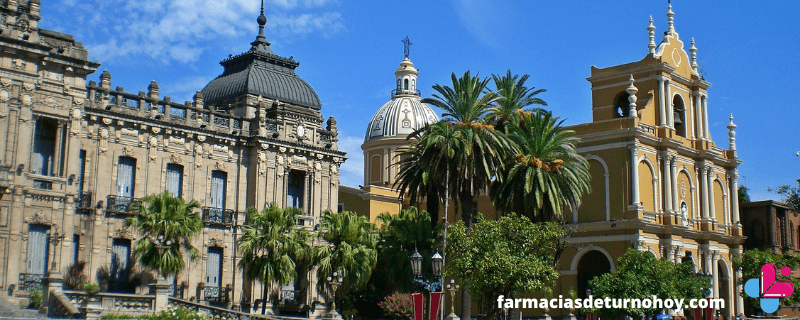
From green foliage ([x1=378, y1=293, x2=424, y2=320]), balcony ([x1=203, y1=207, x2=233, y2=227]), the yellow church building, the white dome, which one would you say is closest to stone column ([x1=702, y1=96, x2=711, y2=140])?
the yellow church building

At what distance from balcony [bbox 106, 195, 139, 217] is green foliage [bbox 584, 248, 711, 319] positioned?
22987 mm

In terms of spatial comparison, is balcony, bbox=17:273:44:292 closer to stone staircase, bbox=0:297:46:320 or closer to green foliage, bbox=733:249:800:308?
stone staircase, bbox=0:297:46:320

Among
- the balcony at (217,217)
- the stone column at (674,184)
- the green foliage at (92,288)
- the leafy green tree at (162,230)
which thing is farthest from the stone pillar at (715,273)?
the green foliage at (92,288)

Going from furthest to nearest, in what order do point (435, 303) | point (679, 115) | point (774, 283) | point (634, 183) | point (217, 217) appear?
point (679, 115)
point (774, 283)
point (634, 183)
point (217, 217)
point (435, 303)

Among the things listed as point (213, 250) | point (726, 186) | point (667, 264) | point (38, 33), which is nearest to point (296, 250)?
point (213, 250)

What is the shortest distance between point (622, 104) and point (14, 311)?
132 ft

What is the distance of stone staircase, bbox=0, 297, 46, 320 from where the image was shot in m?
29.4

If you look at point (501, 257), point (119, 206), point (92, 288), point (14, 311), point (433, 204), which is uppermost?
point (433, 204)

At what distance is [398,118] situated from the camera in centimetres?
7675

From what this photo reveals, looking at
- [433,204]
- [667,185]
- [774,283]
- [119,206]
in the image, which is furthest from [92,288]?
[774,283]

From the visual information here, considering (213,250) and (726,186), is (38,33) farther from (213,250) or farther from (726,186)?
(726,186)

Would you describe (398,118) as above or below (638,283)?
above

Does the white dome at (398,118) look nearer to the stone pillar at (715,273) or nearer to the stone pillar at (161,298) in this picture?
the stone pillar at (715,273)

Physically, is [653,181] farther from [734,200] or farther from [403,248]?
[403,248]
